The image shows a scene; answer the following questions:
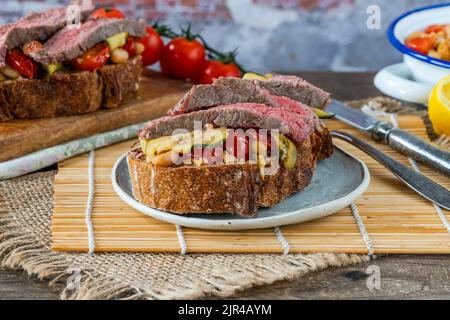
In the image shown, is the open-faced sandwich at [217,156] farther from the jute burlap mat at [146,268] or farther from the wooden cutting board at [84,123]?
the wooden cutting board at [84,123]

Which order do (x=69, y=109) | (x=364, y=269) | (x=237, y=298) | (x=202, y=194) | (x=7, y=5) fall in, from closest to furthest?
(x=237, y=298), (x=364, y=269), (x=202, y=194), (x=69, y=109), (x=7, y=5)

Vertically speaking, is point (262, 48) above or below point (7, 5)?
below

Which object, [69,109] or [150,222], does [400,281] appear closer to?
[150,222]

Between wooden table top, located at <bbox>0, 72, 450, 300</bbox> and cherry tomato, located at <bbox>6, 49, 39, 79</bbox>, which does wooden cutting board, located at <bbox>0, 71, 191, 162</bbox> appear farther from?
wooden table top, located at <bbox>0, 72, 450, 300</bbox>

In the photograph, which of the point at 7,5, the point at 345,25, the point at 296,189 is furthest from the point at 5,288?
the point at 345,25

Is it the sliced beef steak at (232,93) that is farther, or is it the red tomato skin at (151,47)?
the red tomato skin at (151,47)

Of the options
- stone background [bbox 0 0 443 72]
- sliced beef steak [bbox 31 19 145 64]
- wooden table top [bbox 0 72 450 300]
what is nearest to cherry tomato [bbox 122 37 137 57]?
sliced beef steak [bbox 31 19 145 64]

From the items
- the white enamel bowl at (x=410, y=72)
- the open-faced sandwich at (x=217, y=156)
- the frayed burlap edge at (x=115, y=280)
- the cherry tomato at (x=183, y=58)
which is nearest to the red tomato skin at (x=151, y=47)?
the cherry tomato at (x=183, y=58)
